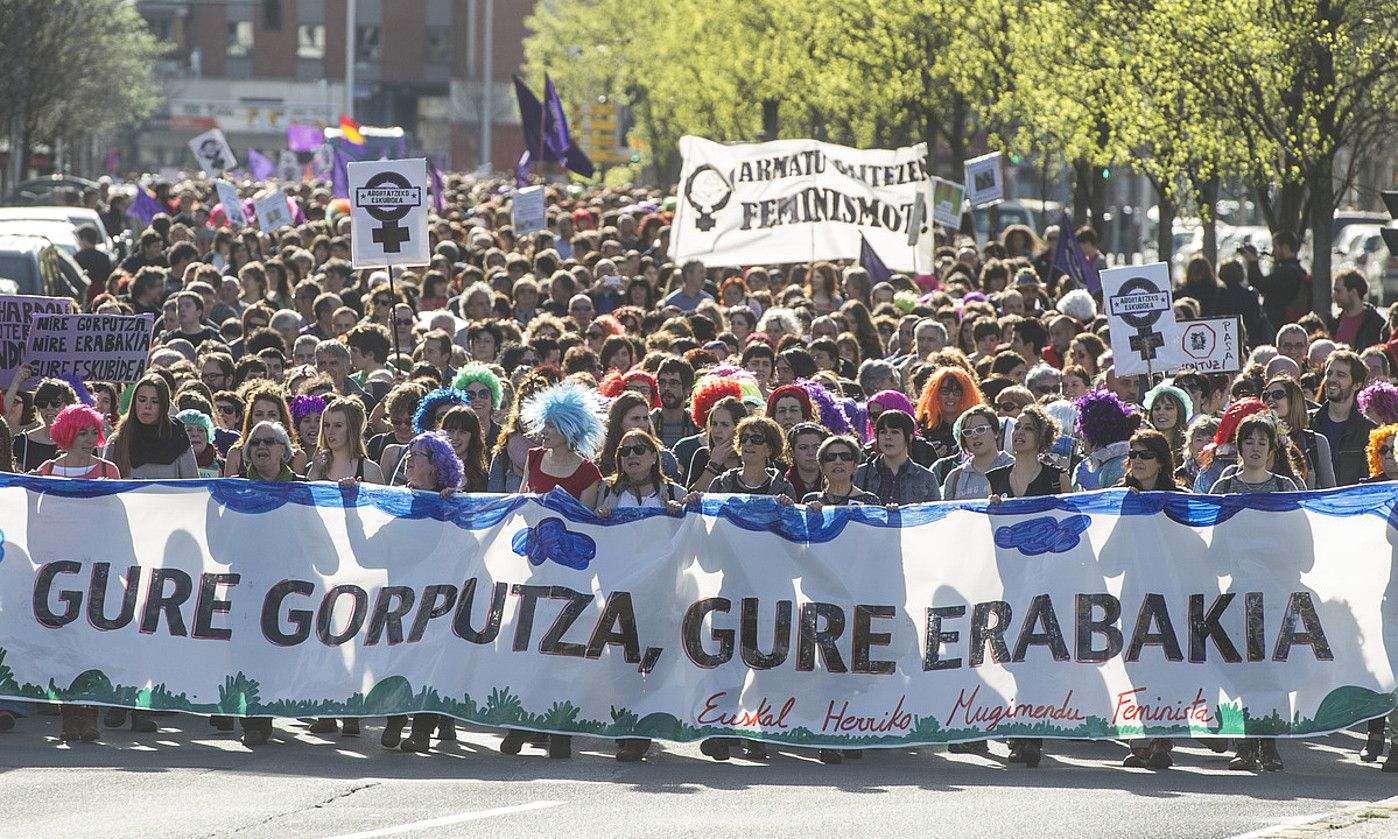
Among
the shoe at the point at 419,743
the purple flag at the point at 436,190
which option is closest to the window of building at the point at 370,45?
the purple flag at the point at 436,190

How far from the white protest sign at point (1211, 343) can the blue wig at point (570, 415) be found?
4807 millimetres

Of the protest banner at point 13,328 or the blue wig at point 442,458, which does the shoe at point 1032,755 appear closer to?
the blue wig at point 442,458

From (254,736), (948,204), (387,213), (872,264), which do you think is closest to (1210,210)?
(948,204)

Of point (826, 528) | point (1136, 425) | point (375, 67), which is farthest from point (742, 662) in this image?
point (375, 67)

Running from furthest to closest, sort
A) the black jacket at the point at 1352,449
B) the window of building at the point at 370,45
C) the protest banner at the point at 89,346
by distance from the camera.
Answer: the window of building at the point at 370,45 → the protest banner at the point at 89,346 → the black jacket at the point at 1352,449

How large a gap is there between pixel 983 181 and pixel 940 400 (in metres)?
13.0

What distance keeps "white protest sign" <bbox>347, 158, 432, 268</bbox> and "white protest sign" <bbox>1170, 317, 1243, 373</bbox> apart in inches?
188

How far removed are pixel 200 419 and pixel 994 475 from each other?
148 inches

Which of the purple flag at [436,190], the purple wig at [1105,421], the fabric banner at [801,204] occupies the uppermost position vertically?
the purple flag at [436,190]

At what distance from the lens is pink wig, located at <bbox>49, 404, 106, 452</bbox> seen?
1019 cm

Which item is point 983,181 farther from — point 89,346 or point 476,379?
point 89,346

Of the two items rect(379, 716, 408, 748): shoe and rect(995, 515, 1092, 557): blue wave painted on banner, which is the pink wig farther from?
rect(995, 515, 1092, 557): blue wave painted on banner

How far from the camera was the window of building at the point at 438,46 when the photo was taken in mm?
109062

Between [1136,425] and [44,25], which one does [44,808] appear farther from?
[44,25]
